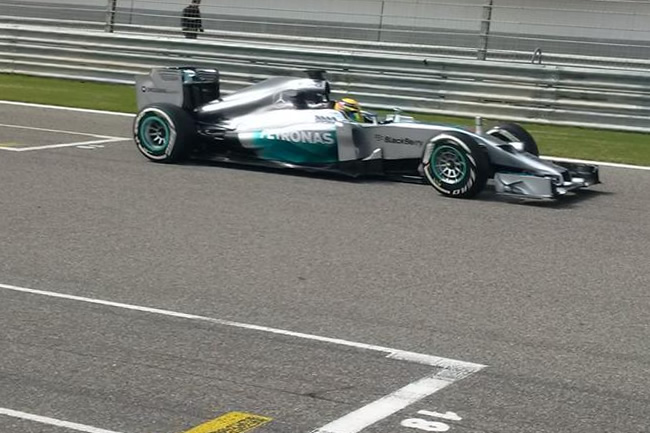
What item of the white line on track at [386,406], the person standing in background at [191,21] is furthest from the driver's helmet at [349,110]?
the person standing in background at [191,21]

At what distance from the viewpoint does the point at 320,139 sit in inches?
487

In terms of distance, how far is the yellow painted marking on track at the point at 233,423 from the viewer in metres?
5.35

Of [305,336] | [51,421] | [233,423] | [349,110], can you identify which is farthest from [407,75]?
[51,421]

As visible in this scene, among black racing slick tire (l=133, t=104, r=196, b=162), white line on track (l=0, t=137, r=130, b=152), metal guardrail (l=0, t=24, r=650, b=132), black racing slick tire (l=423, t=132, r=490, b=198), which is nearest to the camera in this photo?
black racing slick tire (l=423, t=132, r=490, b=198)

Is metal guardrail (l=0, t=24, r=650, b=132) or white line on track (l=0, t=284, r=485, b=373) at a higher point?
metal guardrail (l=0, t=24, r=650, b=132)

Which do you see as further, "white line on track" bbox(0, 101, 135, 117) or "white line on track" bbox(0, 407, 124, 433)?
"white line on track" bbox(0, 101, 135, 117)

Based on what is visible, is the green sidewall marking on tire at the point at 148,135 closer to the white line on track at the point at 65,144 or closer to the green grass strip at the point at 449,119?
the white line on track at the point at 65,144

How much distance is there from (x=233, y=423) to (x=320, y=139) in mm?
7154

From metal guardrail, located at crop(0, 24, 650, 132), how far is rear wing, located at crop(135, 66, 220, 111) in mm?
4449

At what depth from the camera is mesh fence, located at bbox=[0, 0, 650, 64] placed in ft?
62.3

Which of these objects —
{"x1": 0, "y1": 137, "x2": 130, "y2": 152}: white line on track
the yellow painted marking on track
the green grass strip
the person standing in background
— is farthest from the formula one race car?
the person standing in background

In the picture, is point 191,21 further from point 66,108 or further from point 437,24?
point 437,24

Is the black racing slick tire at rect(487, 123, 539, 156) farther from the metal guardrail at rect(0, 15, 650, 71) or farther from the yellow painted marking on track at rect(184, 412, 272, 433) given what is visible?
the yellow painted marking on track at rect(184, 412, 272, 433)

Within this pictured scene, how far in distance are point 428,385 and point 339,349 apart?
727mm
